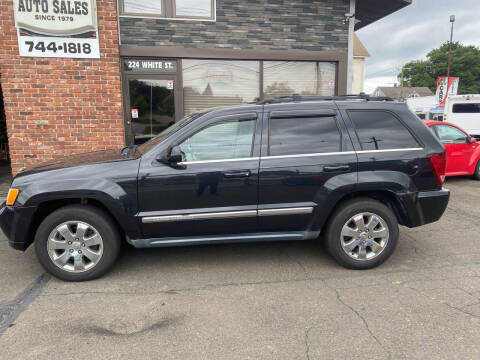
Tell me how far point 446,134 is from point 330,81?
3.04m

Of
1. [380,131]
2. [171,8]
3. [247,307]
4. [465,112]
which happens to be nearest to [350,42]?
[171,8]

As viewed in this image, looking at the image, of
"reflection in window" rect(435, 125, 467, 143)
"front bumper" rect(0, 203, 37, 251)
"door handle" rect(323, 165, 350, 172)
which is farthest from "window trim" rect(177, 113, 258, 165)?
"reflection in window" rect(435, 125, 467, 143)

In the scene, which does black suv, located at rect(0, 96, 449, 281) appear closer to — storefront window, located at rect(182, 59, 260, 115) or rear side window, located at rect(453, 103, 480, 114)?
storefront window, located at rect(182, 59, 260, 115)

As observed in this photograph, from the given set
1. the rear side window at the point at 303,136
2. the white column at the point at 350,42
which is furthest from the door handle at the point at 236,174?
the white column at the point at 350,42

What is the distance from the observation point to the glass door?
7836 mm

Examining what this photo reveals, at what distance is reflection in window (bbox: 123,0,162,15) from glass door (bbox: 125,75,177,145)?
1385mm

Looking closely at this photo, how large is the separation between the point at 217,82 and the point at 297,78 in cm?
205

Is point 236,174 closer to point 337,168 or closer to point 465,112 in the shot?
point 337,168

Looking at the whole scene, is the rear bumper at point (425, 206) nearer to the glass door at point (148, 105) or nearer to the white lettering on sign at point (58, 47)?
the glass door at point (148, 105)

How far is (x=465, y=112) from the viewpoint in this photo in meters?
17.2

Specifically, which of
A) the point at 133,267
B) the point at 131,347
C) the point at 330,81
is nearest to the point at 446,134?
the point at 330,81

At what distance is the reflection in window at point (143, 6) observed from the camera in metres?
7.50

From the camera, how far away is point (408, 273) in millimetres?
3660

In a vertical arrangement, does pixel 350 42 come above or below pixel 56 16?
below
